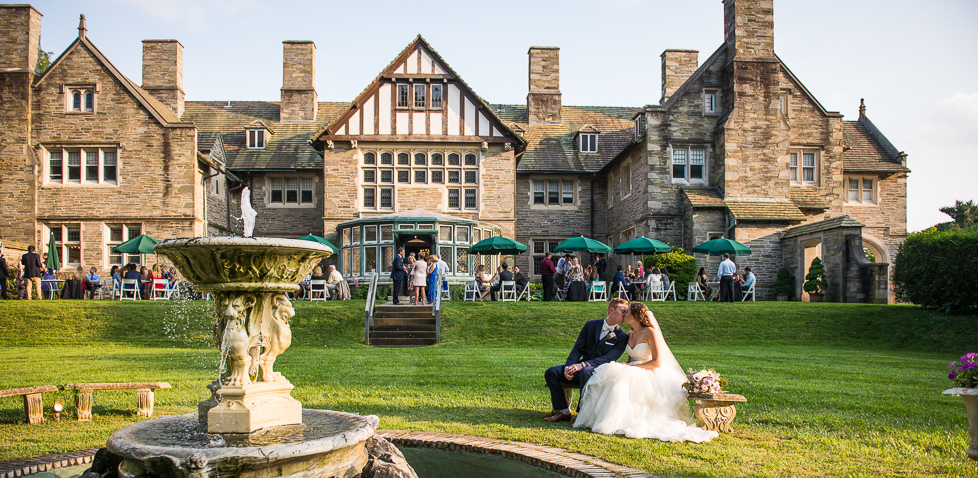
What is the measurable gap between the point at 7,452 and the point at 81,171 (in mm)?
23548

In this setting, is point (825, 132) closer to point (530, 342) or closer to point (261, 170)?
point (530, 342)

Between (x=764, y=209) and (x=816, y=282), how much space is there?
152 inches

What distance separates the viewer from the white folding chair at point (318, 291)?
21094mm

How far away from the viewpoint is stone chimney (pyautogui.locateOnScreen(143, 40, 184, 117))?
1227 inches

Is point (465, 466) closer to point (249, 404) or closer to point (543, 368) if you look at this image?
point (249, 404)

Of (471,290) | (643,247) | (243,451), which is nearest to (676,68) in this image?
(643,247)

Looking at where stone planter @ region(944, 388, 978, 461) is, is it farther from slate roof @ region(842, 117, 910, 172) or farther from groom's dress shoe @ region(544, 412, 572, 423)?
slate roof @ region(842, 117, 910, 172)

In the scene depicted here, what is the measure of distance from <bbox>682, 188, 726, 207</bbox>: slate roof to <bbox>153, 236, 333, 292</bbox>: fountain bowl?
21.9 metres

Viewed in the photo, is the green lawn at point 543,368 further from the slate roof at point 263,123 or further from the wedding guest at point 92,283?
the slate roof at point 263,123

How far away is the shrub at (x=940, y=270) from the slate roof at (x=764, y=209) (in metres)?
6.02

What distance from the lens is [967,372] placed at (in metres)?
5.14

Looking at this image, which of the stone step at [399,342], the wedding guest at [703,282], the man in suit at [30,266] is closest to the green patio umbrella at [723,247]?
the wedding guest at [703,282]

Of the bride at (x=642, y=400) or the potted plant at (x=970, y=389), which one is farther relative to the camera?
the bride at (x=642, y=400)

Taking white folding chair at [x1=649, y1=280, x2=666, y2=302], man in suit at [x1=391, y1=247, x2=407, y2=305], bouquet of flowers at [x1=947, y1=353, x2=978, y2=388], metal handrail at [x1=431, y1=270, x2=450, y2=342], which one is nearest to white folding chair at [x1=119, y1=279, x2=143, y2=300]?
man in suit at [x1=391, y1=247, x2=407, y2=305]
